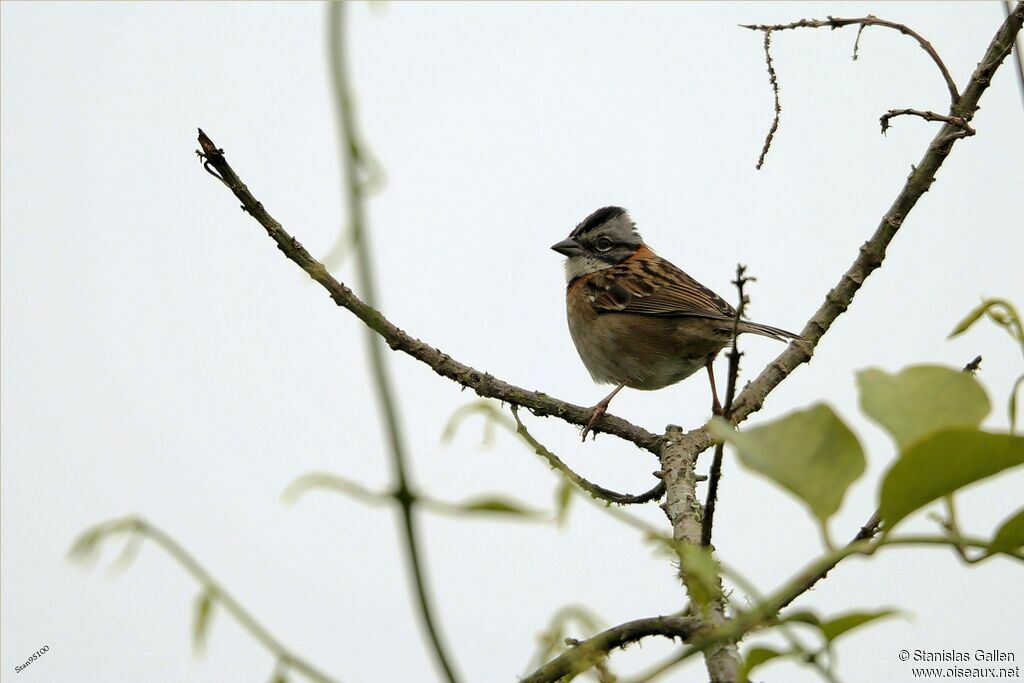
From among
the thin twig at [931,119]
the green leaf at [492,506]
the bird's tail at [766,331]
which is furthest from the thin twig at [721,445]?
the bird's tail at [766,331]

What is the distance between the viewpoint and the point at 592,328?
661cm

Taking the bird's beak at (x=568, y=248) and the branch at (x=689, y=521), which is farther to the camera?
the bird's beak at (x=568, y=248)

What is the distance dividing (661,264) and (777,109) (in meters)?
3.86

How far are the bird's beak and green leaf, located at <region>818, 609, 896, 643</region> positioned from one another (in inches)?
262

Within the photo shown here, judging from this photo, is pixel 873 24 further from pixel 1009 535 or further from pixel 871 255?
pixel 1009 535

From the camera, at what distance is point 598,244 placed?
24.4 ft

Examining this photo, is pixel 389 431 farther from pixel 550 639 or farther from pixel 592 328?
pixel 592 328

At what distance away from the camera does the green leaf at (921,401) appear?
80 cm

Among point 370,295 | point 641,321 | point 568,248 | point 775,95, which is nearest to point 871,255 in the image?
point 775,95

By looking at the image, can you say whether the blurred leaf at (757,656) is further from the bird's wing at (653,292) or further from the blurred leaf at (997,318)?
the bird's wing at (653,292)

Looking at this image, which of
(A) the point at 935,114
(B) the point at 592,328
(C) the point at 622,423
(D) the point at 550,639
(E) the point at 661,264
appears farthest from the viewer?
(E) the point at 661,264

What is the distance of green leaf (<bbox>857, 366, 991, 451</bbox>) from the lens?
801 millimetres

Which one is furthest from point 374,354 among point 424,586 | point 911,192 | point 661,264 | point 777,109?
point 661,264

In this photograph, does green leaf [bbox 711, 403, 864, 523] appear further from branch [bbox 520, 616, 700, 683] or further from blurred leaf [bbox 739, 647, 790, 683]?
branch [bbox 520, 616, 700, 683]
